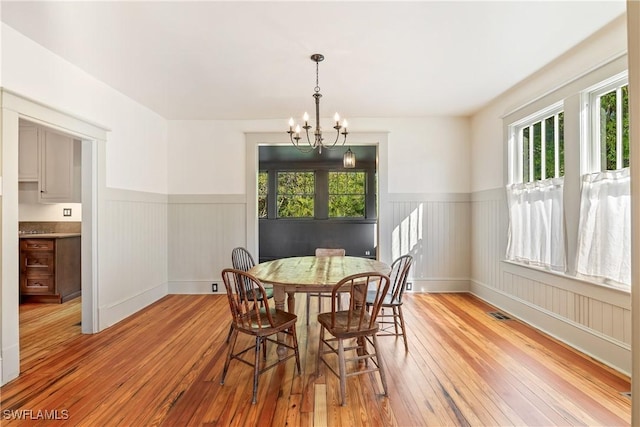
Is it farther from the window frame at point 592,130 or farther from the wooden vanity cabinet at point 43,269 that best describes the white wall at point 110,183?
the window frame at point 592,130

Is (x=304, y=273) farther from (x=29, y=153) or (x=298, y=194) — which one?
(x=298, y=194)

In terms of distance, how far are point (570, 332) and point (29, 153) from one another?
262 inches

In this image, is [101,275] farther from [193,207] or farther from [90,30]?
[90,30]

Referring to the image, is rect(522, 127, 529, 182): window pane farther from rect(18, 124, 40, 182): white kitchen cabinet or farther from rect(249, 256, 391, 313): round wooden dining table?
rect(18, 124, 40, 182): white kitchen cabinet

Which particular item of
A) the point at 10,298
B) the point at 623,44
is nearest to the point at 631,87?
the point at 623,44

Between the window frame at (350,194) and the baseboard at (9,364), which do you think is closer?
the baseboard at (9,364)

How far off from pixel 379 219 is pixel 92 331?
370 centimetres

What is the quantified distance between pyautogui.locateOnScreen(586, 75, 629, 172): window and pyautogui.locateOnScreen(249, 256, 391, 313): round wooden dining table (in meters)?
1.99

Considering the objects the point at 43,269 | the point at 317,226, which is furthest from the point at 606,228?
the point at 43,269

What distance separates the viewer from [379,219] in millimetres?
4656

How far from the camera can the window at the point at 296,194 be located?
294 inches

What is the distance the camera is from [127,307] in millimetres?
3648

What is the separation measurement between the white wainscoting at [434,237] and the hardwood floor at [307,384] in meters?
1.39

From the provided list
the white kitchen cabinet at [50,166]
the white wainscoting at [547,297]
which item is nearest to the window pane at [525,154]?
the white wainscoting at [547,297]
